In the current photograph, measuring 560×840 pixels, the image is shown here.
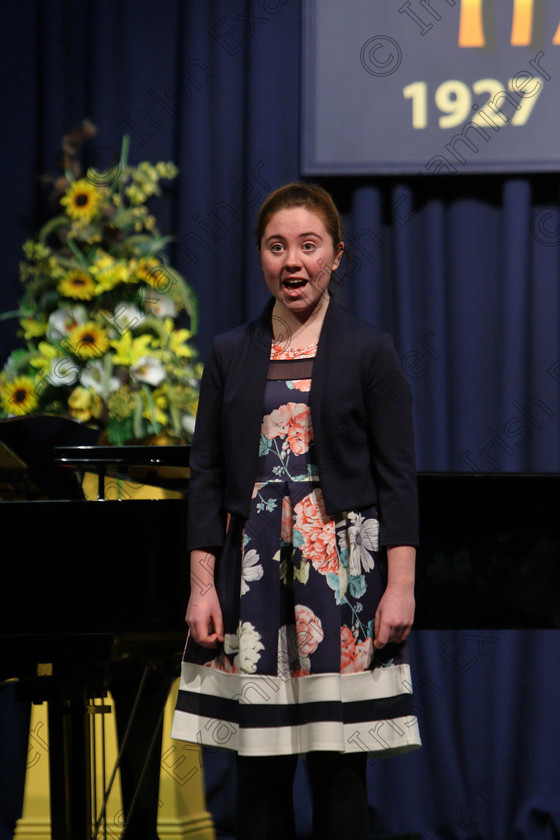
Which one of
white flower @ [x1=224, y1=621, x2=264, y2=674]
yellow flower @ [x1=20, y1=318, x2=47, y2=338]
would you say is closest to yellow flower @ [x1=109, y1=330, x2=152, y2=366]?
yellow flower @ [x1=20, y1=318, x2=47, y2=338]

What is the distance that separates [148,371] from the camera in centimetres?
241

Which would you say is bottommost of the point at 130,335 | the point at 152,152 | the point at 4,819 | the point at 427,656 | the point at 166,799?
the point at 4,819

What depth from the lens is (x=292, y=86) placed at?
9.52 ft

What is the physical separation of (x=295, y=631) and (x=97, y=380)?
1.16m

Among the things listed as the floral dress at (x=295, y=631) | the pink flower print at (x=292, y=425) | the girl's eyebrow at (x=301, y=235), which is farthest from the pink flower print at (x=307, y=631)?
the girl's eyebrow at (x=301, y=235)

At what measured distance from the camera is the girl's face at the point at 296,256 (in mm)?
1482

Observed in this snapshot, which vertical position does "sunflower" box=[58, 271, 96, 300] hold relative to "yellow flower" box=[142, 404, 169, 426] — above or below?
above

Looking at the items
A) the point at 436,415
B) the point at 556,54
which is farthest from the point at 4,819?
the point at 556,54

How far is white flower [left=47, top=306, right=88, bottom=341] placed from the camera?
2.46 meters

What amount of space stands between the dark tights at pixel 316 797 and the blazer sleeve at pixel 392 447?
0.34 metres

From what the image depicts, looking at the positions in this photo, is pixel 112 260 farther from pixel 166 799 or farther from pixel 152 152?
pixel 166 799

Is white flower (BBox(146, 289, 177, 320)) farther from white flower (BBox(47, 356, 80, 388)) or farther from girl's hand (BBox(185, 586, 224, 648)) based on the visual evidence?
girl's hand (BBox(185, 586, 224, 648))

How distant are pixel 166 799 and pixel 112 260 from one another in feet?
4.57

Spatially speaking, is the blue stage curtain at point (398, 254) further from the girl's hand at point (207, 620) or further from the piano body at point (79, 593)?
the girl's hand at point (207, 620)
